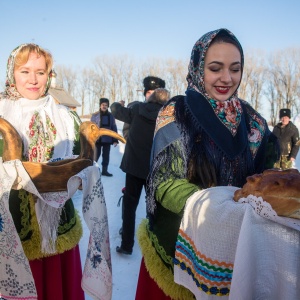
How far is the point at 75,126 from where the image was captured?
2098 mm

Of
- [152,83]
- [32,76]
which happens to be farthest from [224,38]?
[152,83]

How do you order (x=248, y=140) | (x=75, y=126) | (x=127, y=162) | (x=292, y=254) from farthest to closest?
(x=127, y=162), (x=75, y=126), (x=248, y=140), (x=292, y=254)

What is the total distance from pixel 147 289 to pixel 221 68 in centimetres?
114

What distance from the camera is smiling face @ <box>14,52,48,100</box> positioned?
179 centimetres

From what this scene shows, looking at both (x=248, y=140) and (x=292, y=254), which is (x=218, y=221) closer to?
(x=292, y=254)

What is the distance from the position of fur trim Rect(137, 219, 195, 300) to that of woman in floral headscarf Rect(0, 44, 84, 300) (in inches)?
20.3

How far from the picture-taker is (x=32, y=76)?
1.80m

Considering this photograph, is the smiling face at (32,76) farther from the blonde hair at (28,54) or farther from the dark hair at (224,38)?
the dark hair at (224,38)

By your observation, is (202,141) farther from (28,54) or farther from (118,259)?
(118,259)

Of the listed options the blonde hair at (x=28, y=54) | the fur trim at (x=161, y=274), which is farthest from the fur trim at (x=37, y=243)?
the blonde hair at (x=28, y=54)

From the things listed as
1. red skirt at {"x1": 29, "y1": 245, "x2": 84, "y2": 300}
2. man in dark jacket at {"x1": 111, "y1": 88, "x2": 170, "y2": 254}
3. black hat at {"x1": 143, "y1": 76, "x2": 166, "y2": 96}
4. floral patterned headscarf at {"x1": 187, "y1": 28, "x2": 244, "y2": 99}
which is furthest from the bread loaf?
black hat at {"x1": 143, "y1": 76, "x2": 166, "y2": 96}

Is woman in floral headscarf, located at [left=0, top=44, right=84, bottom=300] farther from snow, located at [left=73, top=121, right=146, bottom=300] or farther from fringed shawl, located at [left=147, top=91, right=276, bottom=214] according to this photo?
snow, located at [left=73, top=121, right=146, bottom=300]

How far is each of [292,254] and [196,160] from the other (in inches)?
22.6

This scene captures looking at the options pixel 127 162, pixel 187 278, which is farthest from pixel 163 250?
pixel 127 162
